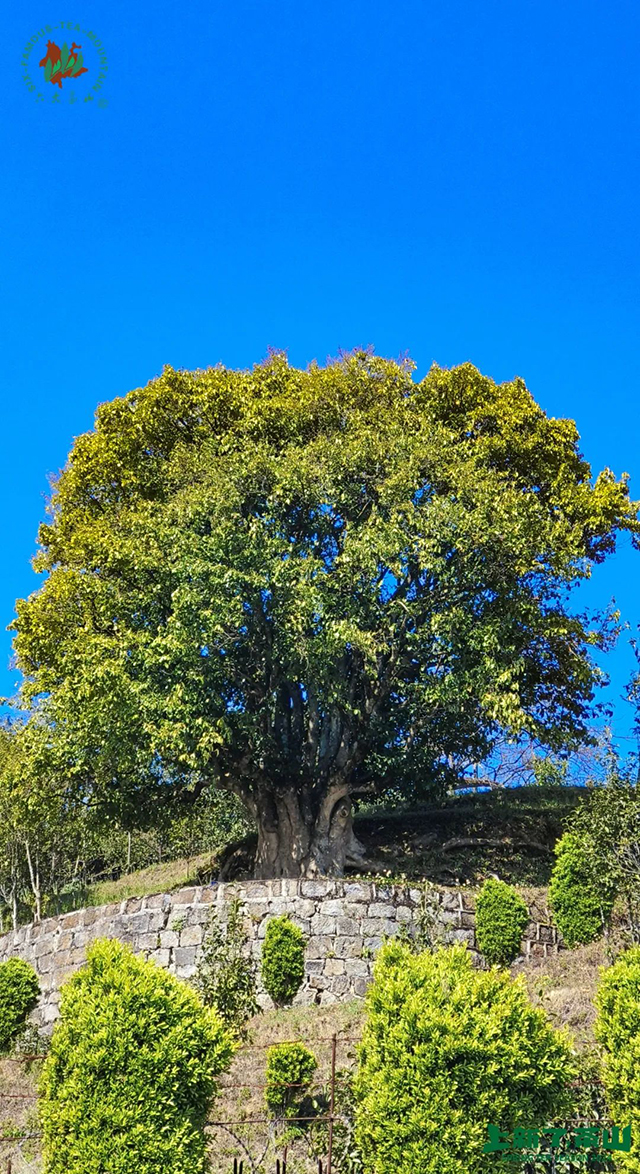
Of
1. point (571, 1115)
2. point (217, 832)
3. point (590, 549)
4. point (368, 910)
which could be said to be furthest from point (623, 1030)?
point (217, 832)

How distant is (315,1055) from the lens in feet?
41.0

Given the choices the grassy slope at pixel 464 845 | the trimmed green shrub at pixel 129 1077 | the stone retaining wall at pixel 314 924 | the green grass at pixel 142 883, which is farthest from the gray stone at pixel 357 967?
the green grass at pixel 142 883

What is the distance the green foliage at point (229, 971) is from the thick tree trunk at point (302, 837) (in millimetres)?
3669

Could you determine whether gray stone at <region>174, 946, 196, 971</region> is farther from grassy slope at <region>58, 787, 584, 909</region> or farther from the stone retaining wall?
grassy slope at <region>58, 787, 584, 909</region>

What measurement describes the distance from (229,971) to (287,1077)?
3.99m

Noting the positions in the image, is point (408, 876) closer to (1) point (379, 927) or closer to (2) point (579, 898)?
(1) point (379, 927)

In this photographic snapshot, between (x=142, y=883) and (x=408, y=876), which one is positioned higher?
(x=142, y=883)

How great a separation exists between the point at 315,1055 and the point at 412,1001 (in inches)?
152

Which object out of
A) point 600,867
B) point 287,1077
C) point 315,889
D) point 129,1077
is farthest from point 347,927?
point 129,1077

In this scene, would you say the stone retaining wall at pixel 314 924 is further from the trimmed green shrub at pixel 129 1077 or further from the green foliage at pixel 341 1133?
the trimmed green shrub at pixel 129 1077

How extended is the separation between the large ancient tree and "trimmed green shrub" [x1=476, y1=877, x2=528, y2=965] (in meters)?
3.22

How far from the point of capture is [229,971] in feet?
50.2

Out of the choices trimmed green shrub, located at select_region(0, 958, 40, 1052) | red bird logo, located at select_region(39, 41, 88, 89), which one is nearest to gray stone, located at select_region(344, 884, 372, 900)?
trimmed green shrub, located at select_region(0, 958, 40, 1052)

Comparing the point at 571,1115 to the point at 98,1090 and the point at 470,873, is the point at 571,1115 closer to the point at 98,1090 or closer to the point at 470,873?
the point at 98,1090
